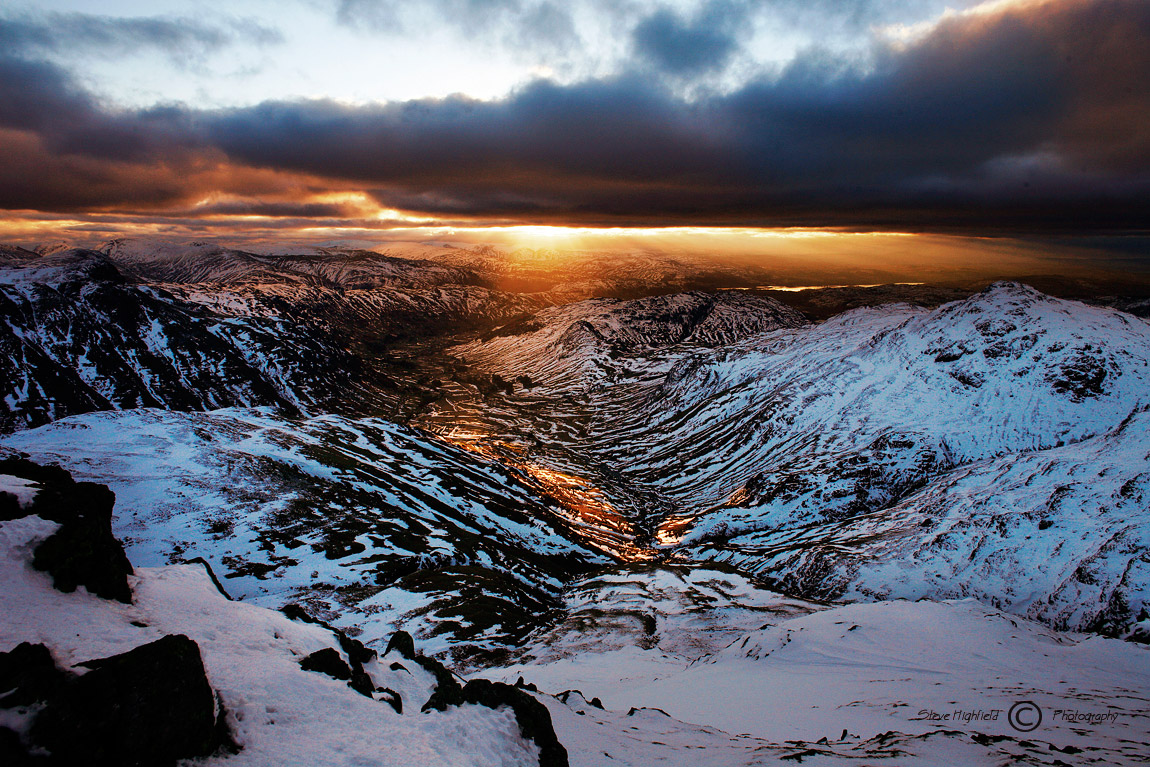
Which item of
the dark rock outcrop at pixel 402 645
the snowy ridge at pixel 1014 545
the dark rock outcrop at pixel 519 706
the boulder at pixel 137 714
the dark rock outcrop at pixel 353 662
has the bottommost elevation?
the snowy ridge at pixel 1014 545

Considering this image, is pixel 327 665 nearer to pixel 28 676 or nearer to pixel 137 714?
pixel 137 714

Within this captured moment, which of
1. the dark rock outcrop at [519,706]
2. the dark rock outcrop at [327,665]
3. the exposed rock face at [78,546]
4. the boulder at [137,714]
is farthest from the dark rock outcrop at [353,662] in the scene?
the exposed rock face at [78,546]

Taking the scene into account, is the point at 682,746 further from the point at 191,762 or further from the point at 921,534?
the point at 921,534

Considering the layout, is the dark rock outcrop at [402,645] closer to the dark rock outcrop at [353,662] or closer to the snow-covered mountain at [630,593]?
the snow-covered mountain at [630,593]

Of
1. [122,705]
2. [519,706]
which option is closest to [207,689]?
[122,705]

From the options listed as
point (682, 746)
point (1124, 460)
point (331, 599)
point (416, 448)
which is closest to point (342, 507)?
point (331, 599)

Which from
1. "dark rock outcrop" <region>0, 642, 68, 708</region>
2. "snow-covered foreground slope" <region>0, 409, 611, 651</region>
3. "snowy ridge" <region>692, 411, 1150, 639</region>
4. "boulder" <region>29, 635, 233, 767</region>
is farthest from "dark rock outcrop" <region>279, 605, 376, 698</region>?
"snowy ridge" <region>692, 411, 1150, 639</region>
